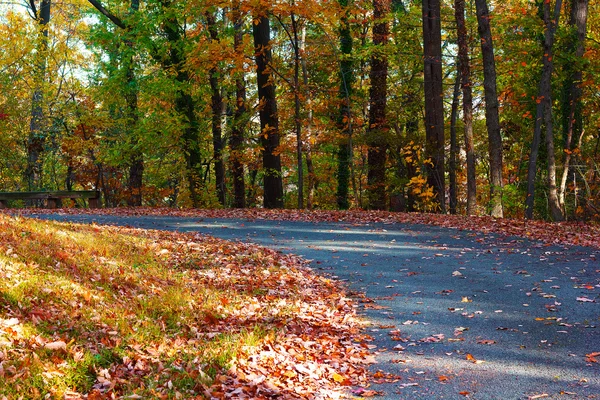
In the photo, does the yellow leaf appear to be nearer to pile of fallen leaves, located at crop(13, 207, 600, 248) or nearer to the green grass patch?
the green grass patch

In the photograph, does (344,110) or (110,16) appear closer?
(344,110)

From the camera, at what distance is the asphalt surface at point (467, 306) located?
5445 mm

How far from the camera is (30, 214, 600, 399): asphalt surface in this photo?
545 centimetres

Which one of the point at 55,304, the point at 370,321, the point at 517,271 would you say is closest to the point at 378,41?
the point at 517,271

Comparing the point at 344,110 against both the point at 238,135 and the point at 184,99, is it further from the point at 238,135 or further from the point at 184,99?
the point at 184,99

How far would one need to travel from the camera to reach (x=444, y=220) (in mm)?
16312

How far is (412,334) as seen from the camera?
6906mm

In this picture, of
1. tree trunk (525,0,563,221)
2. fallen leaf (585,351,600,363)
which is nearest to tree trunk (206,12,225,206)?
tree trunk (525,0,563,221)

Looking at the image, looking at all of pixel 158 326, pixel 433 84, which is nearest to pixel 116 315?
pixel 158 326

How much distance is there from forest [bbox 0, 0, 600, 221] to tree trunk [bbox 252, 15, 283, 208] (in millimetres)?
53

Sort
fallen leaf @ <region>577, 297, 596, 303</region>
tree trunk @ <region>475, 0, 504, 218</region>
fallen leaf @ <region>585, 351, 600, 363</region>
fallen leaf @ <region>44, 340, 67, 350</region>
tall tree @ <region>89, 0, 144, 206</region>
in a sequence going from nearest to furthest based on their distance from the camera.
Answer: fallen leaf @ <region>44, 340, 67, 350</region> < fallen leaf @ <region>585, 351, 600, 363</region> < fallen leaf @ <region>577, 297, 596, 303</region> < tree trunk @ <region>475, 0, 504, 218</region> < tall tree @ <region>89, 0, 144, 206</region>

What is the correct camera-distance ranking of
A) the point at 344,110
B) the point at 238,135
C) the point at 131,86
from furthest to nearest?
the point at 238,135, the point at 131,86, the point at 344,110

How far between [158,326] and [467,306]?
13.1 ft

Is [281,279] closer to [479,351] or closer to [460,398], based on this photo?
[479,351]
